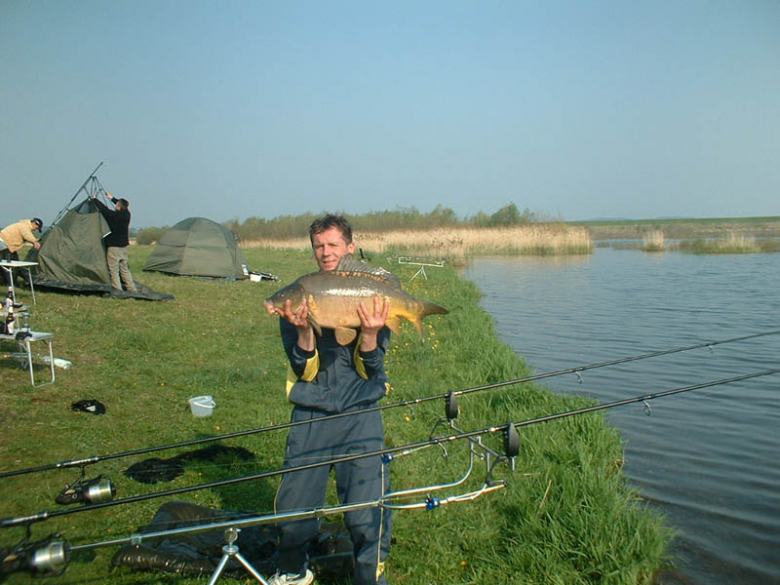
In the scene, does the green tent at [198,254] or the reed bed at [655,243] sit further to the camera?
the reed bed at [655,243]

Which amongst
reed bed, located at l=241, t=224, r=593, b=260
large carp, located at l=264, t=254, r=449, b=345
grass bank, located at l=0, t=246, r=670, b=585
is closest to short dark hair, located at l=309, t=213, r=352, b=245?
large carp, located at l=264, t=254, r=449, b=345

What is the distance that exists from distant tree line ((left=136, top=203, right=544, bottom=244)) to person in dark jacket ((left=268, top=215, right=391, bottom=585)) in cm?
4310

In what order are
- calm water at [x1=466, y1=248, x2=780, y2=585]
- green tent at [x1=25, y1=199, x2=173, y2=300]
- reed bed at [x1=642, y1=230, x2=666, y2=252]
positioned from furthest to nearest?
reed bed at [x1=642, y1=230, x2=666, y2=252]
green tent at [x1=25, y1=199, x2=173, y2=300]
calm water at [x1=466, y1=248, x2=780, y2=585]

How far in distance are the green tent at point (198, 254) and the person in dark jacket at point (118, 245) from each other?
4.86m

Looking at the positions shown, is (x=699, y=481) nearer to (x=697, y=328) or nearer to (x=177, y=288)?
(x=697, y=328)

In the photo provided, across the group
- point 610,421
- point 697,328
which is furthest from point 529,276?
point 610,421

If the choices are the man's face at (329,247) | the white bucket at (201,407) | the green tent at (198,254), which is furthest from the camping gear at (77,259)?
the man's face at (329,247)

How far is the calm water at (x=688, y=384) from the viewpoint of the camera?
4.77 meters

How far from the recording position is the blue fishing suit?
122 inches

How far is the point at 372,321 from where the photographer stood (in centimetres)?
321

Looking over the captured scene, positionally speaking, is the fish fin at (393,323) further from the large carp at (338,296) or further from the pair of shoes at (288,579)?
the pair of shoes at (288,579)

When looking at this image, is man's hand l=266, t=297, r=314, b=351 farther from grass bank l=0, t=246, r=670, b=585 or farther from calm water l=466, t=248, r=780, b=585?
calm water l=466, t=248, r=780, b=585

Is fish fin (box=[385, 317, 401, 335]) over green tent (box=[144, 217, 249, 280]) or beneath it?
over

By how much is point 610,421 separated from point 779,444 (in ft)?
5.50
